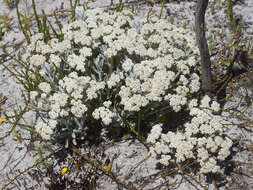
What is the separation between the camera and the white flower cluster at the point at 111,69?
8.52 feet

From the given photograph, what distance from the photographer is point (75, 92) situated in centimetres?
257

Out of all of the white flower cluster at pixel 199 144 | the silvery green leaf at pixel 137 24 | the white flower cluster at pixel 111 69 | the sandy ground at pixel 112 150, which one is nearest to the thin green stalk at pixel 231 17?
the sandy ground at pixel 112 150

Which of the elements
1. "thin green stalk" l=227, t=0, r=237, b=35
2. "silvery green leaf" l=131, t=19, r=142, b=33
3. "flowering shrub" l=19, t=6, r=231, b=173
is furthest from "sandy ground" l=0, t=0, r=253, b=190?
"silvery green leaf" l=131, t=19, r=142, b=33

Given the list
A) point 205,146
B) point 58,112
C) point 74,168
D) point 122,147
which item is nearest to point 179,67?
point 205,146

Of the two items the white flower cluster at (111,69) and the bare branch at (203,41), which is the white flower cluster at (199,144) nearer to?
the white flower cluster at (111,69)

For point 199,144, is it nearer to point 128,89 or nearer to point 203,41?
point 128,89

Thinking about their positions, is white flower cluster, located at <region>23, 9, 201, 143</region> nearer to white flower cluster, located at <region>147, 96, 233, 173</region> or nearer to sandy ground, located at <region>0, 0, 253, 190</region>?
white flower cluster, located at <region>147, 96, 233, 173</region>

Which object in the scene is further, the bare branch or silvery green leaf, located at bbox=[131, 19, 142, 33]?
silvery green leaf, located at bbox=[131, 19, 142, 33]

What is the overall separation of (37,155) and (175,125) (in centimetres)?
158

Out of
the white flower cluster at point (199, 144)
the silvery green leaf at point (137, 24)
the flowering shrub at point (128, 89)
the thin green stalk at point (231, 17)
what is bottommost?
the white flower cluster at point (199, 144)

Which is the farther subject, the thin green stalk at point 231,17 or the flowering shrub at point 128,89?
the thin green stalk at point 231,17

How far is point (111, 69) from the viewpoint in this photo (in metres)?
2.75

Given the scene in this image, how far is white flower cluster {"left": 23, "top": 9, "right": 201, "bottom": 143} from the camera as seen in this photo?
260 cm

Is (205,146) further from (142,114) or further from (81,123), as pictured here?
(81,123)
